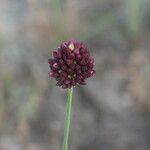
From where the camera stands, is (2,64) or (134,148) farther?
(2,64)

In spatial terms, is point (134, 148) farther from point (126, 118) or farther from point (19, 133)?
point (19, 133)

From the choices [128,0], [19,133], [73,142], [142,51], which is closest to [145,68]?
[142,51]

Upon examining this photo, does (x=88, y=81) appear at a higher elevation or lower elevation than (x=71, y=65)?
higher

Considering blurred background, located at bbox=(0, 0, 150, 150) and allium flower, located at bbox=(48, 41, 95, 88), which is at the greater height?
blurred background, located at bbox=(0, 0, 150, 150)

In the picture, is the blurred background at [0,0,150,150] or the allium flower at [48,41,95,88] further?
the blurred background at [0,0,150,150]
